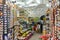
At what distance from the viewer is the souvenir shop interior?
224cm

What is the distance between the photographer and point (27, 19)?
2.32m

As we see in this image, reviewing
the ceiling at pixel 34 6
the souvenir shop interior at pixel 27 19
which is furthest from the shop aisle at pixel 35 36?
the ceiling at pixel 34 6

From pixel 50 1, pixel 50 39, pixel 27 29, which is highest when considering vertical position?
pixel 50 1

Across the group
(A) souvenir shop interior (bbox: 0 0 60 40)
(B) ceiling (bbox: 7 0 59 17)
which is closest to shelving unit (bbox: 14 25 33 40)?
(A) souvenir shop interior (bbox: 0 0 60 40)

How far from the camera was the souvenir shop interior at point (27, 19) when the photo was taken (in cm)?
224

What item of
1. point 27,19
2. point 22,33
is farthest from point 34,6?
point 22,33

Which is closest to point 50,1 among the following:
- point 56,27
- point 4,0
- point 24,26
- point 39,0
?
point 39,0

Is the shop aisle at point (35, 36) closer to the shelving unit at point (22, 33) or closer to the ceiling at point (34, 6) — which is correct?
the shelving unit at point (22, 33)

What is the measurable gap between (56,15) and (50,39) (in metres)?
0.35

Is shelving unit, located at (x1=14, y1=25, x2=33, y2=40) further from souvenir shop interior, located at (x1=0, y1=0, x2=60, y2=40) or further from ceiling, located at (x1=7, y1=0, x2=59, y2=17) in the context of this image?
ceiling, located at (x1=7, y1=0, x2=59, y2=17)

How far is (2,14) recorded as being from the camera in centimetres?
231

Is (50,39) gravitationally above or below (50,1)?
below

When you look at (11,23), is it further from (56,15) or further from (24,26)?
(56,15)

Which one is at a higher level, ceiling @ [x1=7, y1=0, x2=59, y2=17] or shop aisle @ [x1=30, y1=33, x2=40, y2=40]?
ceiling @ [x1=7, y1=0, x2=59, y2=17]
